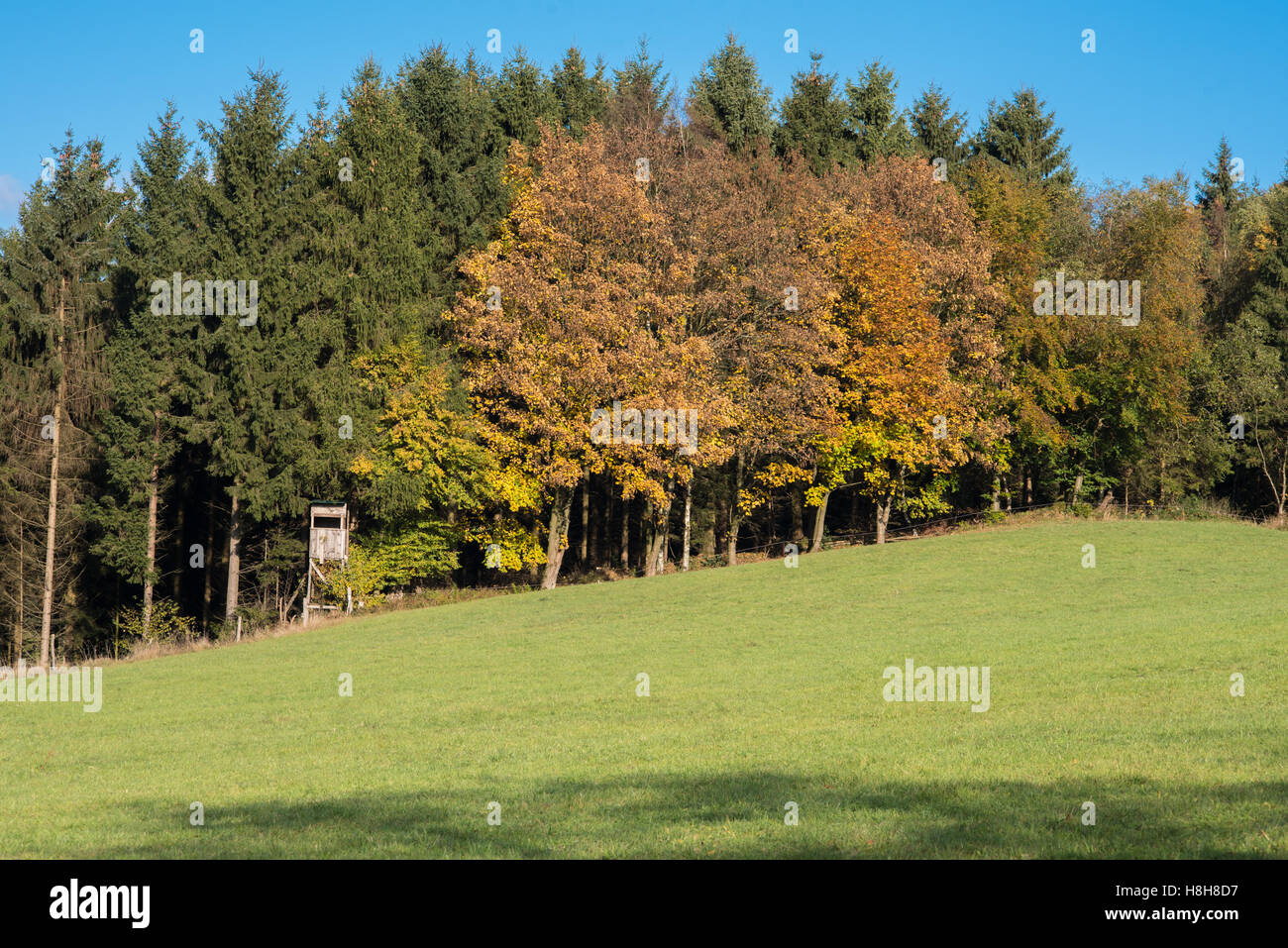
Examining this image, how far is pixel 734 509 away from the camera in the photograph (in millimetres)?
53469

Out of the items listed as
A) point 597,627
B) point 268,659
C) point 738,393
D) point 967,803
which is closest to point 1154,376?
point 738,393

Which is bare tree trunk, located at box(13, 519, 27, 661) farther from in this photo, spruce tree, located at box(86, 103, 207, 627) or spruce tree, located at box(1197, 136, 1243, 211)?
spruce tree, located at box(1197, 136, 1243, 211)

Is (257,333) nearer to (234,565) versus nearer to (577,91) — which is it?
(234,565)

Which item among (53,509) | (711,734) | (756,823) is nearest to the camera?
(756,823)

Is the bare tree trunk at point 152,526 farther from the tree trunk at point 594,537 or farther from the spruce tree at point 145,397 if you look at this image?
the tree trunk at point 594,537

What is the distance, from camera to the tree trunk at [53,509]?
44750mm

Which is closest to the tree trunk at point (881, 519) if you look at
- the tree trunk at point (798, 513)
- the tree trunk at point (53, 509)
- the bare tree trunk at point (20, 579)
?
the tree trunk at point (798, 513)

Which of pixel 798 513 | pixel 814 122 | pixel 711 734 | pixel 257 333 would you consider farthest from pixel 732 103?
pixel 711 734

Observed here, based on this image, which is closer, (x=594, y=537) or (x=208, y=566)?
(x=208, y=566)

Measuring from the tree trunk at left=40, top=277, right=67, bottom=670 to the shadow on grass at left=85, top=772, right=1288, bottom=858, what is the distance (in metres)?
36.4

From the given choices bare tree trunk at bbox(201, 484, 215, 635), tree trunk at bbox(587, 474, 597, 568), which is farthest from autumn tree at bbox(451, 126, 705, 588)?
bare tree trunk at bbox(201, 484, 215, 635)

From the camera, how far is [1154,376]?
52188mm

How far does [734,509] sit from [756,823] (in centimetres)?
4278

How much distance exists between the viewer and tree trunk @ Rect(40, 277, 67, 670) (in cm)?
4475
